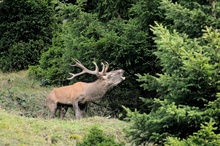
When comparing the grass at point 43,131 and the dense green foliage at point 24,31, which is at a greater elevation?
the dense green foliage at point 24,31

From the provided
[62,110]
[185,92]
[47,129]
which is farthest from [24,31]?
[185,92]

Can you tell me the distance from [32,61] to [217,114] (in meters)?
14.6

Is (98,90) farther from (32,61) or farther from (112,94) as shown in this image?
(32,61)

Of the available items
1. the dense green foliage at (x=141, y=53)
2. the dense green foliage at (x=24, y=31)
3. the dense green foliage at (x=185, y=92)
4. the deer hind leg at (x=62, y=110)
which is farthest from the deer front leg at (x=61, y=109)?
the dense green foliage at (x=185, y=92)

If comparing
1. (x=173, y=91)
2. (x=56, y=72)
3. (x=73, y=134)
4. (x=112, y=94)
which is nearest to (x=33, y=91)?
(x=56, y=72)

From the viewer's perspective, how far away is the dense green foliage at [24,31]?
20.9m

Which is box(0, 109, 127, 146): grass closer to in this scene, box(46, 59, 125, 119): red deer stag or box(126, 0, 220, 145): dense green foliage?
box(46, 59, 125, 119): red deer stag

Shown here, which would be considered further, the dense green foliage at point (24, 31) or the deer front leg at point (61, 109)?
the dense green foliage at point (24, 31)

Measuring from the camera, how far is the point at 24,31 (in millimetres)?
21219

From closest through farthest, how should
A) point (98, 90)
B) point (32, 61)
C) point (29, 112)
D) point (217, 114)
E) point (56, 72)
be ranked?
point (217, 114), point (98, 90), point (29, 112), point (56, 72), point (32, 61)

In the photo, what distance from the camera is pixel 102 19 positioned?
1798cm

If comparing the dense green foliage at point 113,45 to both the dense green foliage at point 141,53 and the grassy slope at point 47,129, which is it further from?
the grassy slope at point 47,129

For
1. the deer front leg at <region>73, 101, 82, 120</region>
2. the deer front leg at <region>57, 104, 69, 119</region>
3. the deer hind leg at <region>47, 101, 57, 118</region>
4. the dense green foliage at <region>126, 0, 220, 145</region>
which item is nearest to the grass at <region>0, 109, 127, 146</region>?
the deer front leg at <region>73, 101, 82, 120</region>

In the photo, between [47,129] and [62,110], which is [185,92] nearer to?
[47,129]
